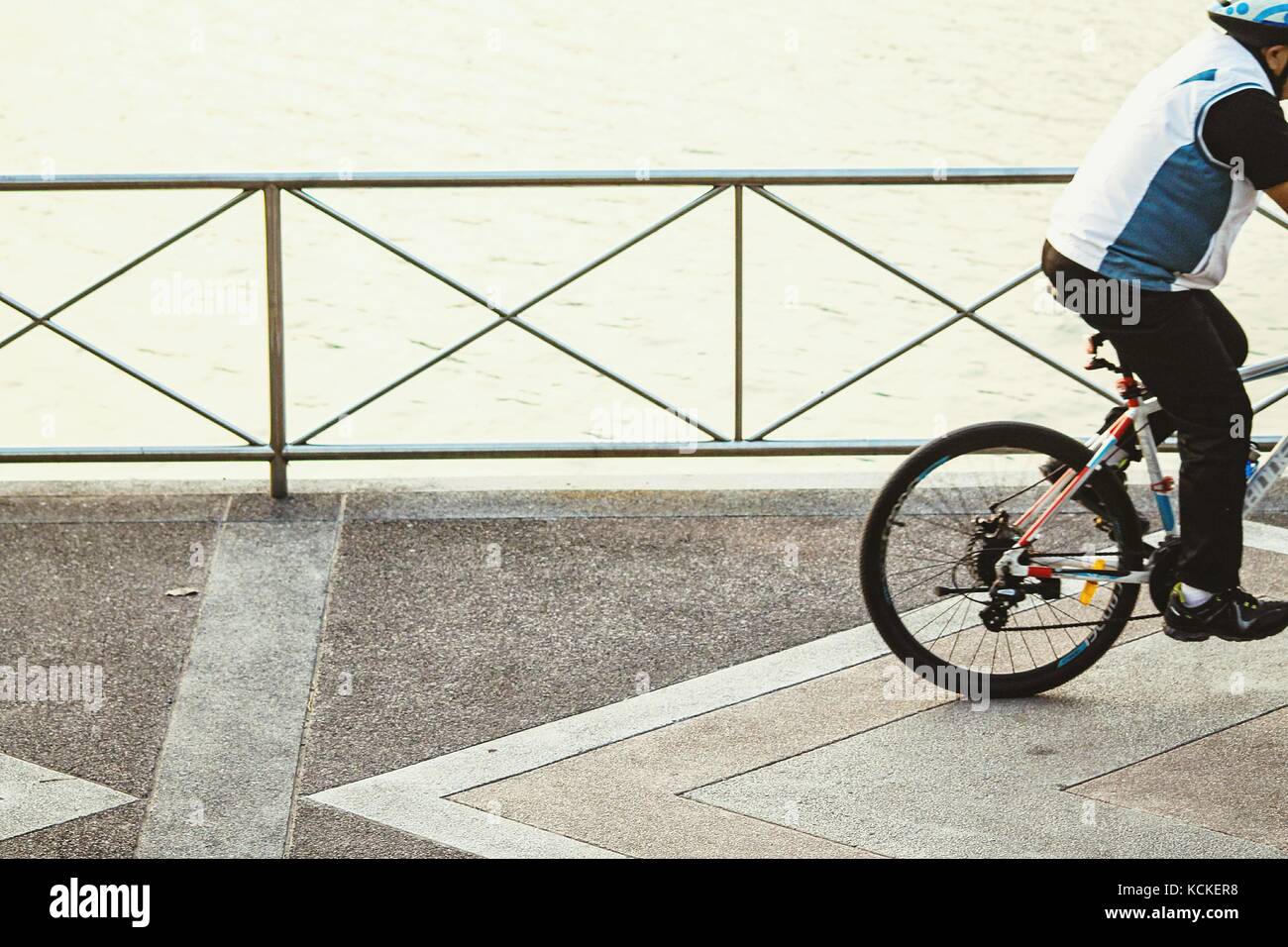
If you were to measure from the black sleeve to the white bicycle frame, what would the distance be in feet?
2.28

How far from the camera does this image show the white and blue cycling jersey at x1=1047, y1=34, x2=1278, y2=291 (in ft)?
16.0

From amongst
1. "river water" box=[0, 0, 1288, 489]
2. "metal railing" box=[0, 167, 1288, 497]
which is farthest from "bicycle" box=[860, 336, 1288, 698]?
"river water" box=[0, 0, 1288, 489]

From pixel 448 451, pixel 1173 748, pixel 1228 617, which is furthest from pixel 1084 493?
pixel 448 451

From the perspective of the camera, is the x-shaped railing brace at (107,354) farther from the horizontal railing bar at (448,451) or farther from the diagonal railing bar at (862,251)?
the diagonal railing bar at (862,251)

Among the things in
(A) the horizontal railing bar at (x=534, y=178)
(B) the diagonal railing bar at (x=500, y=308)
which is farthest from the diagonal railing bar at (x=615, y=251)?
(A) the horizontal railing bar at (x=534, y=178)

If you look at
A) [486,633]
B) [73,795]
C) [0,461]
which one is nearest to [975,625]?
[486,633]

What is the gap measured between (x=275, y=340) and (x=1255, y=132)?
378 cm

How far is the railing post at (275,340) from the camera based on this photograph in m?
7.02

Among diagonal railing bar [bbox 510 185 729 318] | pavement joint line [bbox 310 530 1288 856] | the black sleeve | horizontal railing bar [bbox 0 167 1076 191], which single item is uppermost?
the black sleeve

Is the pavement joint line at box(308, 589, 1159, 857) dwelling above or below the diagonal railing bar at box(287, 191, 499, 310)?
below

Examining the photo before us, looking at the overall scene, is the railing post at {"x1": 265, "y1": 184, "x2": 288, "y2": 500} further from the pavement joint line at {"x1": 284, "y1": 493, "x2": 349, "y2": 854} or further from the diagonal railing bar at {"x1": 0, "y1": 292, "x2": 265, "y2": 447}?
the pavement joint line at {"x1": 284, "y1": 493, "x2": 349, "y2": 854}

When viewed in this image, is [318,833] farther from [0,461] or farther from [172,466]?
[172,466]

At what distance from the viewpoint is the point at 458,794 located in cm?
503

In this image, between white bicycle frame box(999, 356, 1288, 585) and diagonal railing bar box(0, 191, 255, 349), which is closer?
white bicycle frame box(999, 356, 1288, 585)
